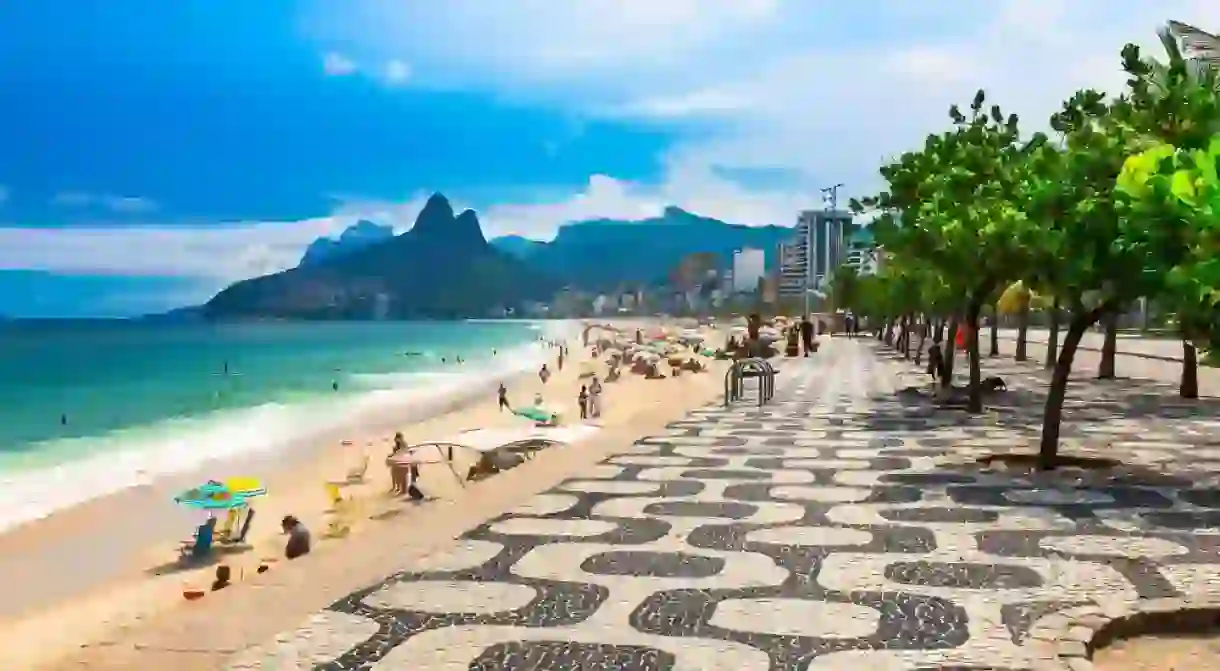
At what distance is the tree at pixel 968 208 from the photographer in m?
10.3

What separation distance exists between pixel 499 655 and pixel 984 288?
393 inches

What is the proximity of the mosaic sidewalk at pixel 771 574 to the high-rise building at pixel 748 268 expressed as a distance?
149610mm

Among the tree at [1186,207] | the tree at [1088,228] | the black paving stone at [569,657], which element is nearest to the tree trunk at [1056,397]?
the tree at [1088,228]

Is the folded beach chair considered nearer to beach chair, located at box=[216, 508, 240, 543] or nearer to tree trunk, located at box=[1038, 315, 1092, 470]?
beach chair, located at box=[216, 508, 240, 543]

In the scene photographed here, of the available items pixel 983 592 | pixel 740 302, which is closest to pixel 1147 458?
pixel 983 592

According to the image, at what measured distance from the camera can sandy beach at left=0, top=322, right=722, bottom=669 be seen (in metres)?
7.80

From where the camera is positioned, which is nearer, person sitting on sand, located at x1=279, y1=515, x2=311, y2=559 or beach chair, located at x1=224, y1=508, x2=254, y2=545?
person sitting on sand, located at x1=279, y1=515, x2=311, y2=559

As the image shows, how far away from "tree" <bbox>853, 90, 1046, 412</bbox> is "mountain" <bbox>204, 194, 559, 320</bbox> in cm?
15496

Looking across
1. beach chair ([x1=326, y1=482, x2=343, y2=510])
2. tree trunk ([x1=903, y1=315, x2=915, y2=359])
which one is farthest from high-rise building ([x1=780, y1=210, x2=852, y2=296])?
beach chair ([x1=326, y1=482, x2=343, y2=510])

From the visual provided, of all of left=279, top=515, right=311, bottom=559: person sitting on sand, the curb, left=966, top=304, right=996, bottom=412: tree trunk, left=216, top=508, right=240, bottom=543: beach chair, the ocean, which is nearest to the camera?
the curb

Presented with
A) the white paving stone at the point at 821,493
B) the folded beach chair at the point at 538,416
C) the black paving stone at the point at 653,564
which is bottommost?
the folded beach chair at the point at 538,416

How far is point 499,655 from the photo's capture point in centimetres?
464

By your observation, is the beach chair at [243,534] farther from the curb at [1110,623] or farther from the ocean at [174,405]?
the curb at [1110,623]

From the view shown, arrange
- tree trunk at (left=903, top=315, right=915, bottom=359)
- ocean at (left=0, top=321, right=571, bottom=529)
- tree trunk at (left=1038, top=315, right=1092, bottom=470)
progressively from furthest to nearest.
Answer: tree trunk at (left=903, top=315, right=915, bottom=359), ocean at (left=0, top=321, right=571, bottom=529), tree trunk at (left=1038, top=315, right=1092, bottom=470)
